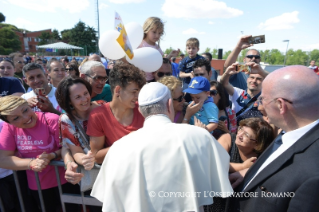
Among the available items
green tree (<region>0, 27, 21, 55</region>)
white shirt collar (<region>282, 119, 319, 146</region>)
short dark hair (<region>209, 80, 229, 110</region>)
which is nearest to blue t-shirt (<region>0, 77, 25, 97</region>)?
short dark hair (<region>209, 80, 229, 110</region>)

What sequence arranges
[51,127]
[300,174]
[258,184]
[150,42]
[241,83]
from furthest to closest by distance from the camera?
[241,83]
[150,42]
[51,127]
[258,184]
[300,174]

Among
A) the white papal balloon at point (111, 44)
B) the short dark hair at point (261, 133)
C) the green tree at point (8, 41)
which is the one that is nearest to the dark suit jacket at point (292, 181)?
the short dark hair at point (261, 133)

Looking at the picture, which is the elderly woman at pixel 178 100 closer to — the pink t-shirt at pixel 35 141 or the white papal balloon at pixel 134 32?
the white papal balloon at pixel 134 32

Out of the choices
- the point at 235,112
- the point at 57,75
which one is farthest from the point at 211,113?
the point at 57,75

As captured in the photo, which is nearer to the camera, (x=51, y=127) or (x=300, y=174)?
(x=300, y=174)

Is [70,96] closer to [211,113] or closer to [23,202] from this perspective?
[23,202]

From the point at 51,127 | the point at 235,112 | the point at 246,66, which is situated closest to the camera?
the point at 51,127

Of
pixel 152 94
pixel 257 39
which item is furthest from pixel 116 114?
pixel 257 39

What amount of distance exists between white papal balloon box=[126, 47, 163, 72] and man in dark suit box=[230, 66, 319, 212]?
1.77 meters

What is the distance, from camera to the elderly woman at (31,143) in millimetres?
1915

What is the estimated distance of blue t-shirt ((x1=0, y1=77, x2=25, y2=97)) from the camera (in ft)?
11.3

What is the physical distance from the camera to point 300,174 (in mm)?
1149

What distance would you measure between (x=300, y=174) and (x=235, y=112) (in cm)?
211

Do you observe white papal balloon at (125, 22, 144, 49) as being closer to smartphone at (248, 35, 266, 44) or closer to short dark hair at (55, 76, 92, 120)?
short dark hair at (55, 76, 92, 120)
